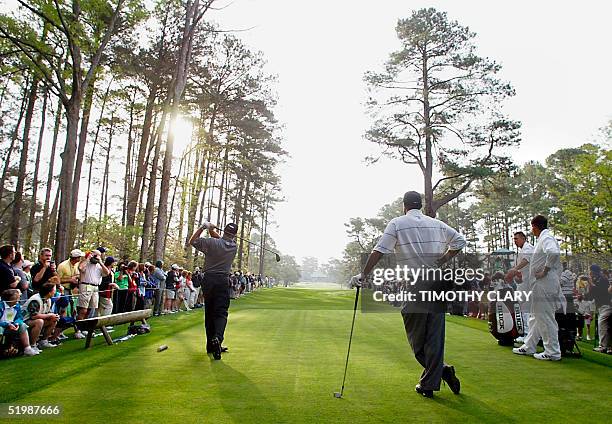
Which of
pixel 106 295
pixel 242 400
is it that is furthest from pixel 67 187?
pixel 242 400

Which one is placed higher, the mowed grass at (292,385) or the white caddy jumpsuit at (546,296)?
the white caddy jumpsuit at (546,296)

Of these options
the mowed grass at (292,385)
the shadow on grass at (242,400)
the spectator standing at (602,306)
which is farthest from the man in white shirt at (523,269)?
the shadow on grass at (242,400)

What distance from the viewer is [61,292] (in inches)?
386

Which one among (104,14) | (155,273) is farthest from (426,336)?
(104,14)

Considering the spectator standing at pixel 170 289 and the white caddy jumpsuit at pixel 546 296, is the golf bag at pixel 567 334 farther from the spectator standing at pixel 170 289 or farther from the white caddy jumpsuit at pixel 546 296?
the spectator standing at pixel 170 289

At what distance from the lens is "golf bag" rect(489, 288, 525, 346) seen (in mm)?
8820

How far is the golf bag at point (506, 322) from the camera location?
28.9 ft

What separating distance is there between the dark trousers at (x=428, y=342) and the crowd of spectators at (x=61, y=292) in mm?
3673

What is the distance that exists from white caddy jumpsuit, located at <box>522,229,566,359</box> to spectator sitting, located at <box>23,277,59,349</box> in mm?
8150

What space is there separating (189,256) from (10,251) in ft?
78.3

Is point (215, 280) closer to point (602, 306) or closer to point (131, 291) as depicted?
point (131, 291)

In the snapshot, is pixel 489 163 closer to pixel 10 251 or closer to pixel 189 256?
pixel 189 256

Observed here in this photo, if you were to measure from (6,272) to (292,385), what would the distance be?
5309 millimetres

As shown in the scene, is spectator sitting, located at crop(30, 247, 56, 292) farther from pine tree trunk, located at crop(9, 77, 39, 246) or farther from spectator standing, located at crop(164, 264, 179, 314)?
pine tree trunk, located at crop(9, 77, 39, 246)
